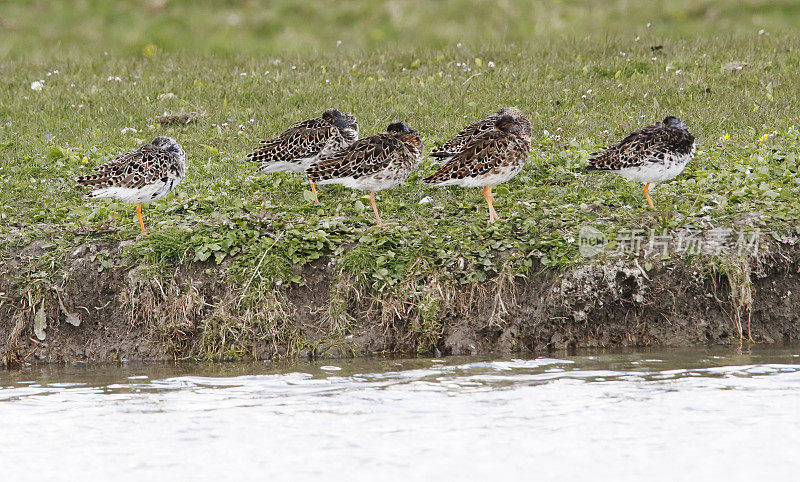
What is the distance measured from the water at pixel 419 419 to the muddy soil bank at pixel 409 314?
0.43 metres

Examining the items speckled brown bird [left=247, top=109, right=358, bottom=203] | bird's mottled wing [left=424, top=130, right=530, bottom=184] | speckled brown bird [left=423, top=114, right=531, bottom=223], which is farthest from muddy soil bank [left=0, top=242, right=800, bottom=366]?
speckled brown bird [left=247, top=109, right=358, bottom=203]

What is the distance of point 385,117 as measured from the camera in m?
17.3

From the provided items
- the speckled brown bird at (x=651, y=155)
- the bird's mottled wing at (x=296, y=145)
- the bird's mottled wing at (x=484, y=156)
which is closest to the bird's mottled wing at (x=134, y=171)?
the bird's mottled wing at (x=296, y=145)

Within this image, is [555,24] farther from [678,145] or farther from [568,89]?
[678,145]

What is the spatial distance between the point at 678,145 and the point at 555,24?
544 inches

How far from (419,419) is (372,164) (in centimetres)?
449

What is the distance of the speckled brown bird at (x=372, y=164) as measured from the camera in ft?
39.4

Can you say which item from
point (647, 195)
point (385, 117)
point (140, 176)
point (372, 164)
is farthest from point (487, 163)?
point (385, 117)

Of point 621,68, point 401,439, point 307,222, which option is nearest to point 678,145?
point 307,222

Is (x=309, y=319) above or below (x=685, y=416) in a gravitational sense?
above

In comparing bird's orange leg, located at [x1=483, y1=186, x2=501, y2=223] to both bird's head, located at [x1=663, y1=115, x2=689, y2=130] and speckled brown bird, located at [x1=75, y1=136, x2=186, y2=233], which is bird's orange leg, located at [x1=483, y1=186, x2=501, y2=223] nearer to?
bird's head, located at [x1=663, y1=115, x2=689, y2=130]

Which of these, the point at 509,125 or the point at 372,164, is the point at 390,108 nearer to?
the point at 509,125

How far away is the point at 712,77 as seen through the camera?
1858 centimetres

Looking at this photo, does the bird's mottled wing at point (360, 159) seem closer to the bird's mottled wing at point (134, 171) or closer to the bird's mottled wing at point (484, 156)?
the bird's mottled wing at point (484, 156)
